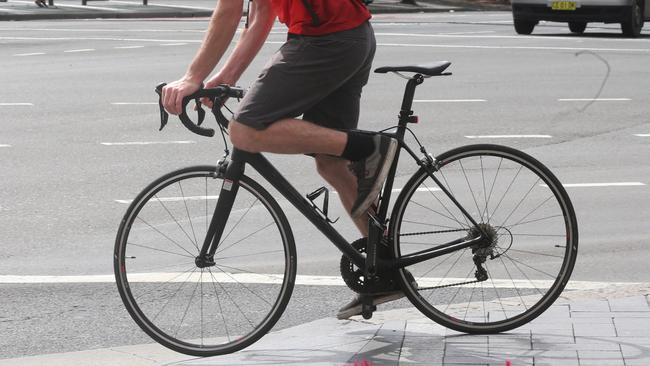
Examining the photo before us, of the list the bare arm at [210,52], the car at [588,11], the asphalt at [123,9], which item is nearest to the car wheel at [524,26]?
the car at [588,11]

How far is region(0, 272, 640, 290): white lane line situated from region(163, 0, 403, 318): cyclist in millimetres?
509

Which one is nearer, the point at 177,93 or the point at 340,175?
the point at 177,93

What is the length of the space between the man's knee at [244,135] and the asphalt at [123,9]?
88.4 feet

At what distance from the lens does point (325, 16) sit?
192 inches

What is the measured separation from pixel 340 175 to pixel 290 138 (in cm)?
35

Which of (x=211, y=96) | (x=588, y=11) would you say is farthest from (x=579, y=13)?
(x=211, y=96)

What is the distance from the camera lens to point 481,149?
5.14 metres

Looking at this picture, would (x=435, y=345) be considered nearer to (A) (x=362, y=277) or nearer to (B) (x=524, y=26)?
(A) (x=362, y=277)

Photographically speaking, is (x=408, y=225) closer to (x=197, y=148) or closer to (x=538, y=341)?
(x=538, y=341)

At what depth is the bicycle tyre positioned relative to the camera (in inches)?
197

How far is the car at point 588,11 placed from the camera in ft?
75.8

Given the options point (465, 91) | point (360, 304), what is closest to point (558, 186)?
point (360, 304)

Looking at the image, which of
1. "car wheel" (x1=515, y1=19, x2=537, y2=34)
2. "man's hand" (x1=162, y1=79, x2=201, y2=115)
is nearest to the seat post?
"man's hand" (x1=162, y1=79, x2=201, y2=115)

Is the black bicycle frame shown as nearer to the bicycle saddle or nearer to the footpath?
the bicycle saddle
